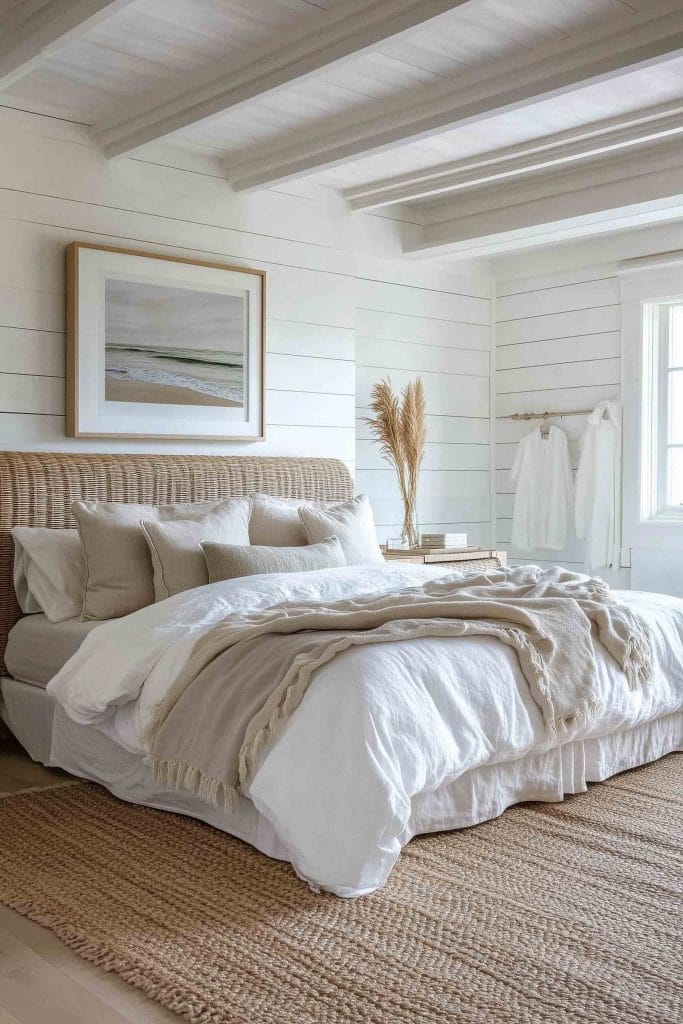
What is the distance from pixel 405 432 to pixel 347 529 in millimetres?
1383

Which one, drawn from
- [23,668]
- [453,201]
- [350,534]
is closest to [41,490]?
[23,668]

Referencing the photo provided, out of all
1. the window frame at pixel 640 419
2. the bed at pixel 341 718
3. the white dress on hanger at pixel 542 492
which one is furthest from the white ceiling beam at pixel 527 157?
the bed at pixel 341 718

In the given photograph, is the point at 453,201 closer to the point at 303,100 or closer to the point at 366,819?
the point at 303,100

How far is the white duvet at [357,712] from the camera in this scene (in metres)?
2.55

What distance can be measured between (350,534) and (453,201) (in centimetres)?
220

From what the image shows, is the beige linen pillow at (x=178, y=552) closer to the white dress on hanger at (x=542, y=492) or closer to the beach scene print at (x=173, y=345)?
the beach scene print at (x=173, y=345)

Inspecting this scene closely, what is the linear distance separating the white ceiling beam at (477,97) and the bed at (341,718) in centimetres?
148

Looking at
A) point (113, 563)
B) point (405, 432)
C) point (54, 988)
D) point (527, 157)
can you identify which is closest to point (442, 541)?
point (405, 432)

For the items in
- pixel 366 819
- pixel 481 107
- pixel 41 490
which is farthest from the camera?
pixel 41 490

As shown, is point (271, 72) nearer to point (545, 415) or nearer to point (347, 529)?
point (347, 529)

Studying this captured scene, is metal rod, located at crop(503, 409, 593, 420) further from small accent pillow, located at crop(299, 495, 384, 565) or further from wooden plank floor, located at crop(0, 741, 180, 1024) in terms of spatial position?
wooden plank floor, located at crop(0, 741, 180, 1024)

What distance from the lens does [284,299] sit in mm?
5312

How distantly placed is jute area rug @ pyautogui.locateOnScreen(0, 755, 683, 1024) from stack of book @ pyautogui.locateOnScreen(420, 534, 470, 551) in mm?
2422

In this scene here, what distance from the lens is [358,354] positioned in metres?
5.89
